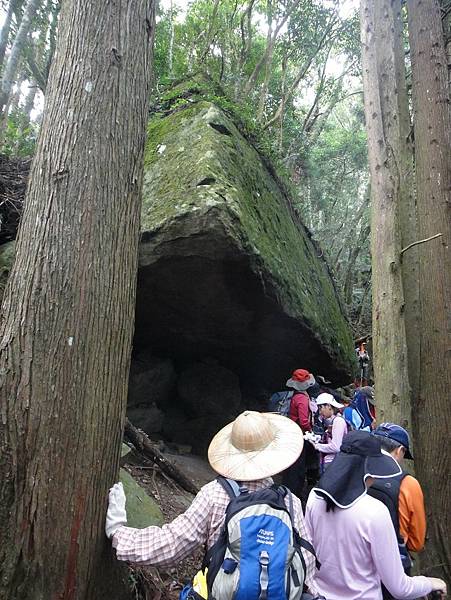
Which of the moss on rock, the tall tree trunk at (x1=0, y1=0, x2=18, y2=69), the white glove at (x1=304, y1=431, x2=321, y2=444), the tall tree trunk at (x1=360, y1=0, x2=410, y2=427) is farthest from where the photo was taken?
the tall tree trunk at (x1=0, y1=0, x2=18, y2=69)

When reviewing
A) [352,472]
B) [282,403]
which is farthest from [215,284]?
[352,472]

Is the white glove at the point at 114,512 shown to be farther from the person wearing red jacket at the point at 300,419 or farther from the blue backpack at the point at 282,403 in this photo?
the blue backpack at the point at 282,403

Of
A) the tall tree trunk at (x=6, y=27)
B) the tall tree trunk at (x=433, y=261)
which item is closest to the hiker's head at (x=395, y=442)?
the tall tree trunk at (x=433, y=261)

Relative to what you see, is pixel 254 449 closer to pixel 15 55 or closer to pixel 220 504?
pixel 220 504

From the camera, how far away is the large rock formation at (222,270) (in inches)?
235

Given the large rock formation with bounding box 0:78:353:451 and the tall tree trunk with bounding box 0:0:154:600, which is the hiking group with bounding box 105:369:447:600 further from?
the large rock formation with bounding box 0:78:353:451

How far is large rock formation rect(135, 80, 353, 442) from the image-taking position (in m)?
5.96

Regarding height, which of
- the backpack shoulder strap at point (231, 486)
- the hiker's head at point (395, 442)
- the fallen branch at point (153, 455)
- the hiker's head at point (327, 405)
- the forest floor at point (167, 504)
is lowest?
the forest floor at point (167, 504)

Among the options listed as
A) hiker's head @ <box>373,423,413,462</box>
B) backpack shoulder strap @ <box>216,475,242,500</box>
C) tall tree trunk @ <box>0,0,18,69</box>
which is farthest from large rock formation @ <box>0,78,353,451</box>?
backpack shoulder strap @ <box>216,475,242,500</box>

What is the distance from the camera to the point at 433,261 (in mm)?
5625

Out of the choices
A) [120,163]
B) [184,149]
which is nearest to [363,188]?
[184,149]

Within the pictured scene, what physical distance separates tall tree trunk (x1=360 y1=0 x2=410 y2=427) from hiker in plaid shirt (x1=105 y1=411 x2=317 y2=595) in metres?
2.73

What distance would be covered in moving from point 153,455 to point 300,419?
6.68ft

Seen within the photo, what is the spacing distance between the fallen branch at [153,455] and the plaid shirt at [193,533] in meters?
3.84
